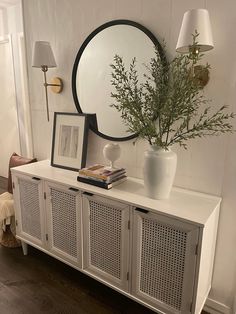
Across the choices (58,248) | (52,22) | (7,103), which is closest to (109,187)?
(58,248)

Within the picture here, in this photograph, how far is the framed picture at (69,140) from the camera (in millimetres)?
1955

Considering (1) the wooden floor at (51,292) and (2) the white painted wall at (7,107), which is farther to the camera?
(2) the white painted wall at (7,107)

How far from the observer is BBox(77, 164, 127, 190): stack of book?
5.26ft

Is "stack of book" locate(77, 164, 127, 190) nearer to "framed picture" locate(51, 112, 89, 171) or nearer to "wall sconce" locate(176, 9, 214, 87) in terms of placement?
"framed picture" locate(51, 112, 89, 171)

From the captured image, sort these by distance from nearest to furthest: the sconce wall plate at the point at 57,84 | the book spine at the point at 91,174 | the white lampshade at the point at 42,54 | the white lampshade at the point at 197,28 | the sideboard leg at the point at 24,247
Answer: the white lampshade at the point at 197,28 → the book spine at the point at 91,174 → the white lampshade at the point at 42,54 → the sconce wall plate at the point at 57,84 → the sideboard leg at the point at 24,247

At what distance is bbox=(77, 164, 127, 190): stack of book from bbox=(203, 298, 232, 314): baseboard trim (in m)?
0.99

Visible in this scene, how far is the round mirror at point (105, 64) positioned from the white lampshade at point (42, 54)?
0.20 meters

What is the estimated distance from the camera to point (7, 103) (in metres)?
3.85

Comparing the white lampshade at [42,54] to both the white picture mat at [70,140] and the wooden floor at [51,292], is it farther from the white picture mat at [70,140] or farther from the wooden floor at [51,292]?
the wooden floor at [51,292]

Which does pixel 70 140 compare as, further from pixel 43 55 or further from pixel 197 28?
pixel 197 28

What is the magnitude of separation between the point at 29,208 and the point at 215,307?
153cm

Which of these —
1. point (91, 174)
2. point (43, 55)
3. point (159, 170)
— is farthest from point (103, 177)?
point (43, 55)

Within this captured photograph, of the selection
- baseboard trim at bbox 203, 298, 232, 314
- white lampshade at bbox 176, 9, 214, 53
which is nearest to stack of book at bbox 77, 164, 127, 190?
white lampshade at bbox 176, 9, 214, 53

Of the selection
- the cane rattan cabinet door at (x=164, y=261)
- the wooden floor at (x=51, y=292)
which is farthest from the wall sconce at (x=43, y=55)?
the wooden floor at (x=51, y=292)
